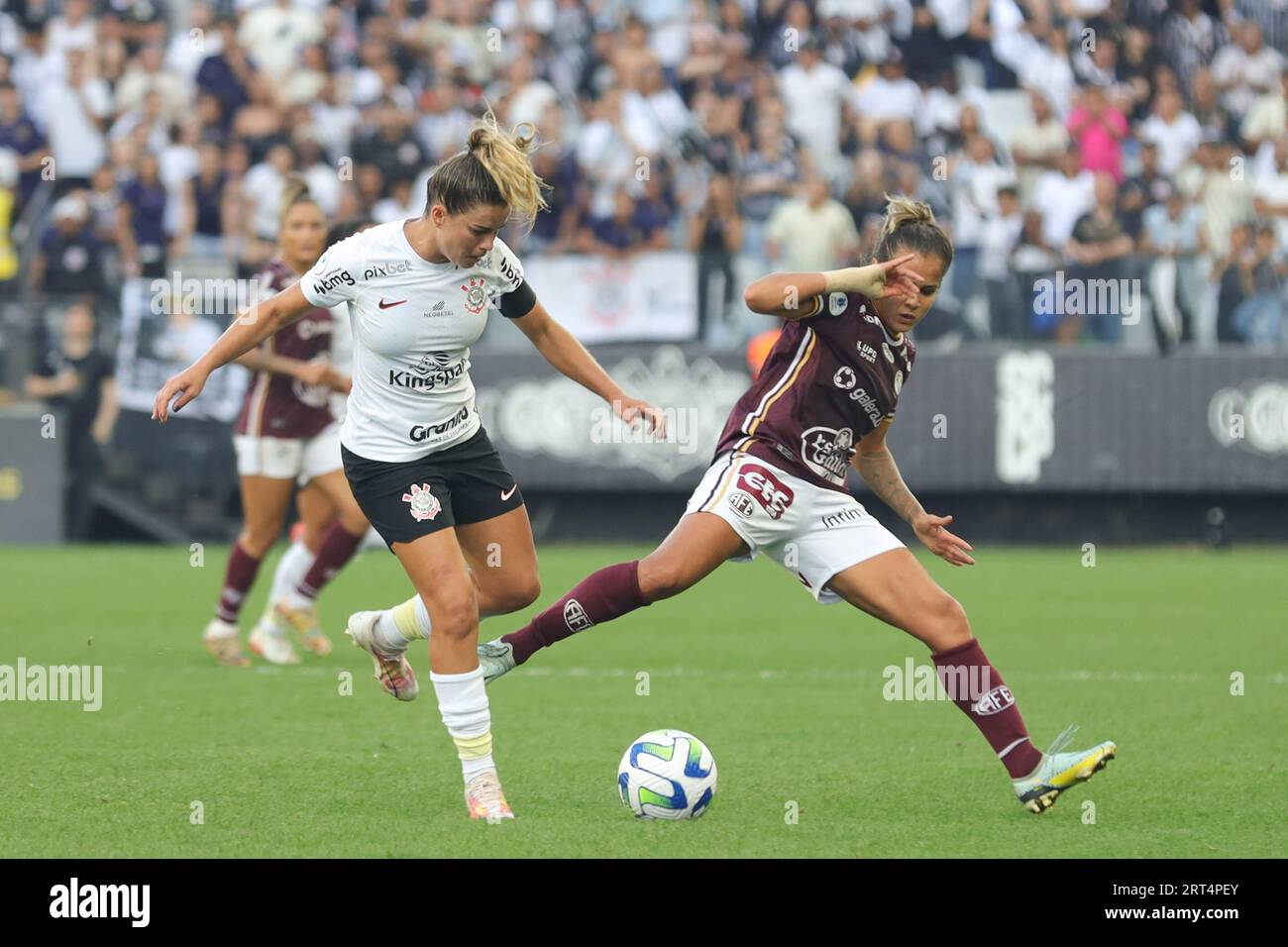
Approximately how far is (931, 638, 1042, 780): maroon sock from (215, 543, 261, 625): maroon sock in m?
4.82

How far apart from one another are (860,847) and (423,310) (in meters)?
2.20

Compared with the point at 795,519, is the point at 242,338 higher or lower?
higher

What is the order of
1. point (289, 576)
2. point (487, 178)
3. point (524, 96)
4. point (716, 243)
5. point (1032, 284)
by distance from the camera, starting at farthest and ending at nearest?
1. point (524, 96)
2. point (716, 243)
3. point (1032, 284)
4. point (289, 576)
5. point (487, 178)

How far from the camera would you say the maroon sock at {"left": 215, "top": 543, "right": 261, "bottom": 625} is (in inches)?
408

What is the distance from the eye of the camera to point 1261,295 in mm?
17469

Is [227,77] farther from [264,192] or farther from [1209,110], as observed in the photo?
[1209,110]

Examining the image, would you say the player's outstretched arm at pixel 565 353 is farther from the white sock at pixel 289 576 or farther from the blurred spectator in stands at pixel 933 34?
the blurred spectator in stands at pixel 933 34

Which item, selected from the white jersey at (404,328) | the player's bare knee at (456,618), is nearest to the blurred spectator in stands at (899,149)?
the white jersey at (404,328)

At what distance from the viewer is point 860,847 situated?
5938mm

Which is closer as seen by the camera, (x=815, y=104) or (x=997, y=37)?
(x=815, y=104)

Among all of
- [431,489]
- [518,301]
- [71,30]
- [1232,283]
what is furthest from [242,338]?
[71,30]

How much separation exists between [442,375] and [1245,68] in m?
15.6

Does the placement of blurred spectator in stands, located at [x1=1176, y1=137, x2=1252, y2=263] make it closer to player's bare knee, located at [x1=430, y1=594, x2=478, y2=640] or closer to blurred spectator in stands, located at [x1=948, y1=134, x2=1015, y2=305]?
Result: blurred spectator in stands, located at [x1=948, y1=134, x2=1015, y2=305]

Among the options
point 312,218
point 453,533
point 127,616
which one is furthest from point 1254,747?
point 127,616
